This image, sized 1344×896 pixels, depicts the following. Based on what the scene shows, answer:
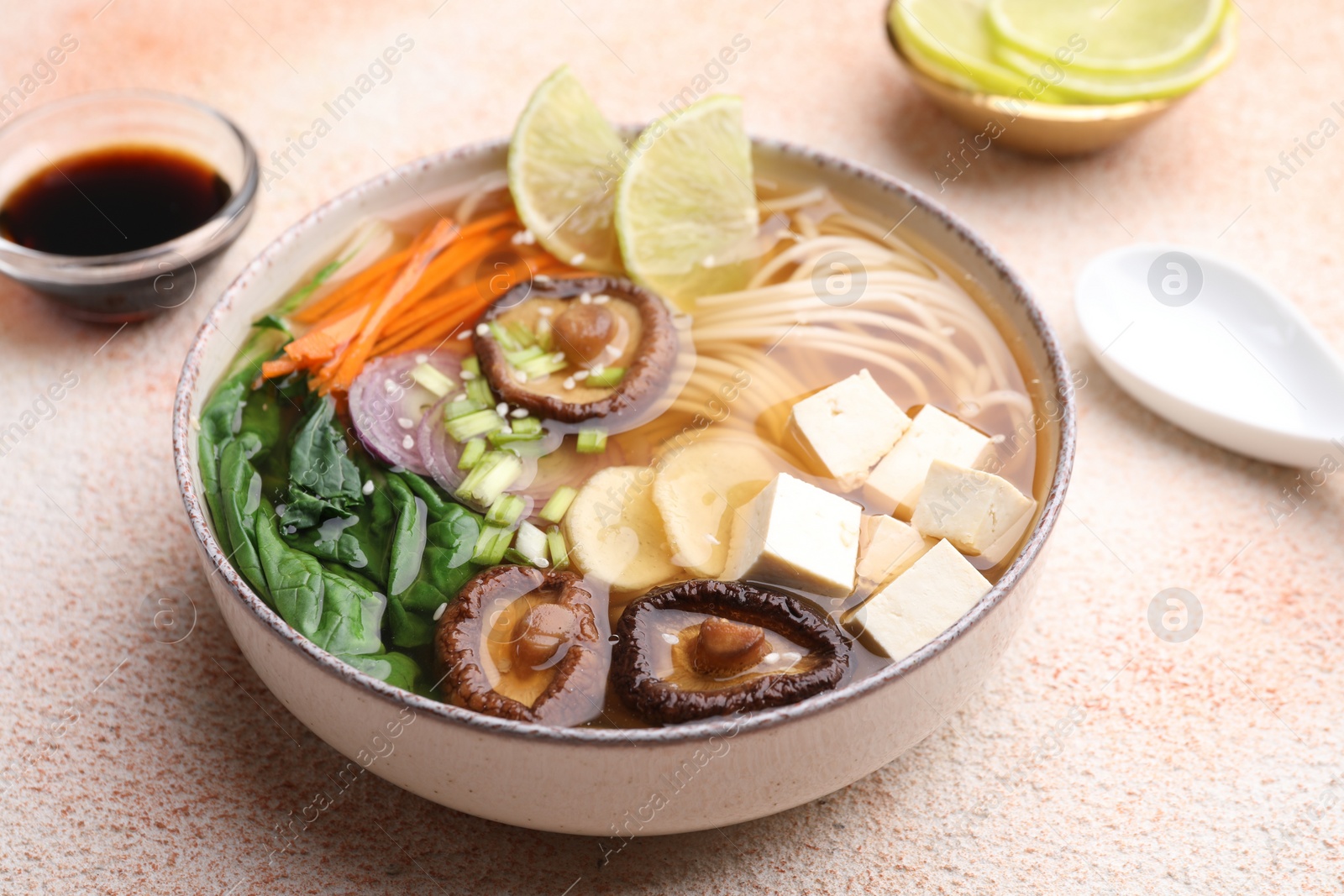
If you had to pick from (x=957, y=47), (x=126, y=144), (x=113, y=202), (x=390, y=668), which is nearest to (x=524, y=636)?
(x=390, y=668)

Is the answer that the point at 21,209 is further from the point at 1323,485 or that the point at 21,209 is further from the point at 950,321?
the point at 1323,485

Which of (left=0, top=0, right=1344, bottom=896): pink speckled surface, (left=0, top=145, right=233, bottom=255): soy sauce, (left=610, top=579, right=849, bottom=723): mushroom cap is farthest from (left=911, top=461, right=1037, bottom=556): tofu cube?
(left=0, top=145, right=233, bottom=255): soy sauce

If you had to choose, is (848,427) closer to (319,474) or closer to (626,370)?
(626,370)

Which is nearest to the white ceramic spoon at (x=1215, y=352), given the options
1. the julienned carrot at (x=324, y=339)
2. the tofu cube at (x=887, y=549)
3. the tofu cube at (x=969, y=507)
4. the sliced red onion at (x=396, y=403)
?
the tofu cube at (x=969, y=507)

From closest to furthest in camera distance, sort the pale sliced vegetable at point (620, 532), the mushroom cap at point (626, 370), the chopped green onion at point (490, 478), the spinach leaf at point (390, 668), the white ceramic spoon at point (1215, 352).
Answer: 1. the spinach leaf at point (390, 668)
2. the pale sliced vegetable at point (620, 532)
3. the chopped green onion at point (490, 478)
4. the mushroom cap at point (626, 370)
5. the white ceramic spoon at point (1215, 352)

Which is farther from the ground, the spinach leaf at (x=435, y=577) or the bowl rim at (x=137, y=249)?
the bowl rim at (x=137, y=249)

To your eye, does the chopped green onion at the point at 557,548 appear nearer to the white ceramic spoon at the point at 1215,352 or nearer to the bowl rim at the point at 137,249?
the bowl rim at the point at 137,249

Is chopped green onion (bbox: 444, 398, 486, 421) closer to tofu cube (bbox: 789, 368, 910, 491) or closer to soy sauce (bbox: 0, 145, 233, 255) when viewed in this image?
tofu cube (bbox: 789, 368, 910, 491)

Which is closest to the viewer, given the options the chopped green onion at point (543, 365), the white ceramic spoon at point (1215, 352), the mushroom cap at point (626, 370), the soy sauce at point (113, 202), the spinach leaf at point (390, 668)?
the spinach leaf at point (390, 668)
